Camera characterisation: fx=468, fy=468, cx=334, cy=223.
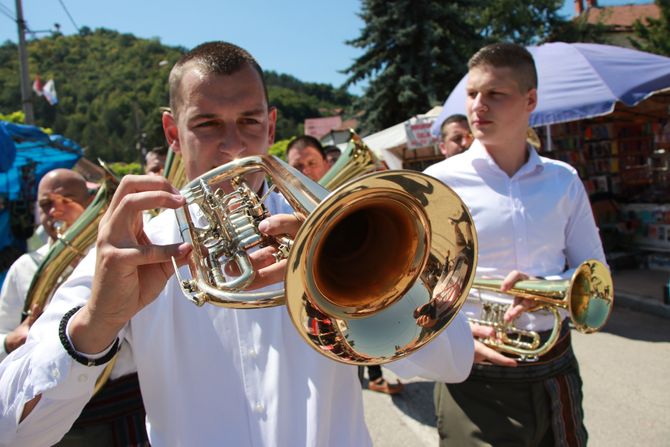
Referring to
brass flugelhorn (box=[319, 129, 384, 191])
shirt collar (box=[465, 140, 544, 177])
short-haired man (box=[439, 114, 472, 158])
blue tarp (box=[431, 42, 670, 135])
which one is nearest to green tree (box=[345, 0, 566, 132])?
blue tarp (box=[431, 42, 670, 135])

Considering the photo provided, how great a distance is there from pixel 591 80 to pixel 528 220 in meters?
5.28

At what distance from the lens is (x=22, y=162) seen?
4484 millimetres

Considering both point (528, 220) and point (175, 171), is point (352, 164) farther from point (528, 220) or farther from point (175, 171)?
point (528, 220)

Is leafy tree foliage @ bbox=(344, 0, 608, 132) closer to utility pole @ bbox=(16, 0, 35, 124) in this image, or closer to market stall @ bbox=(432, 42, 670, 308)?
market stall @ bbox=(432, 42, 670, 308)

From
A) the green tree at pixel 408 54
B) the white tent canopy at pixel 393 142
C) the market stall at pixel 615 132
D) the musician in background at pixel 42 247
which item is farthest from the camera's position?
the green tree at pixel 408 54

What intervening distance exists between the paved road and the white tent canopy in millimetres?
6312

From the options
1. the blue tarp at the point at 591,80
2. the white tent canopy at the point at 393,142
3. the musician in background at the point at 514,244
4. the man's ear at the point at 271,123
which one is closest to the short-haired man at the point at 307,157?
the musician in background at the point at 514,244

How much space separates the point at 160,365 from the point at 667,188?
9.47m

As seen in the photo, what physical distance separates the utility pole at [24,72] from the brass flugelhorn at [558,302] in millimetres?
12218

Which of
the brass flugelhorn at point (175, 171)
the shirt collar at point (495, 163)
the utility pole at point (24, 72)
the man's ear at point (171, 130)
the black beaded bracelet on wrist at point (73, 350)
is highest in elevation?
the utility pole at point (24, 72)

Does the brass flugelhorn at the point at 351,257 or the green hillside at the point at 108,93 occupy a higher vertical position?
the green hillside at the point at 108,93

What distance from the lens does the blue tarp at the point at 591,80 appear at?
615cm

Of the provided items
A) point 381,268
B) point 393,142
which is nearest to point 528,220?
point 381,268

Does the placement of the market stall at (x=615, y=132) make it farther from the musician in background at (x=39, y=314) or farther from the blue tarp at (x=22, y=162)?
the musician in background at (x=39, y=314)
